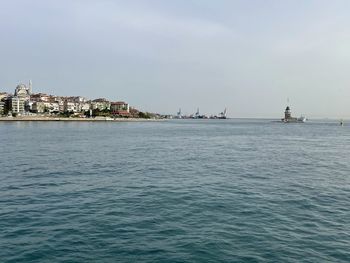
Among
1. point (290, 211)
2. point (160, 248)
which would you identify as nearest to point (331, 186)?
point (290, 211)

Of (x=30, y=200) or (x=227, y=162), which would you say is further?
(x=227, y=162)

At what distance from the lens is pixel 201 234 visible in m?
14.5

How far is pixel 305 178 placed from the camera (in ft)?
94.7

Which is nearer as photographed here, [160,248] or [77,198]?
[160,248]

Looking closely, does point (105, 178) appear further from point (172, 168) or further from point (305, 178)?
point (305, 178)

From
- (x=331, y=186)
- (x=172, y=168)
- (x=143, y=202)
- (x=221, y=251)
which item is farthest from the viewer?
(x=172, y=168)

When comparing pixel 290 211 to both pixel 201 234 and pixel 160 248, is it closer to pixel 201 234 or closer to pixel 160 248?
pixel 201 234

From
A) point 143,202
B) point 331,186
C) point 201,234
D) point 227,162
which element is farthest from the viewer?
point 227,162

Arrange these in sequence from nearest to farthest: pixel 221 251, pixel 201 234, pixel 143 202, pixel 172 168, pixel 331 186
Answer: pixel 221 251
pixel 201 234
pixel 143 202
pixel 331 186
pixel 172 168

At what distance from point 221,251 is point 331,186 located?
→ 16301 millimetres

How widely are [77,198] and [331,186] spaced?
18.7 meters

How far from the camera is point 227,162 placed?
3862 cm

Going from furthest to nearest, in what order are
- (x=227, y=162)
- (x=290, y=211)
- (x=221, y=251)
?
(x=227, y=162)
(x=290, y=211)
(x=221, y=251)

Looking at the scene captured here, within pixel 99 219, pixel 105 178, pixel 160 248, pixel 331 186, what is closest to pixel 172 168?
pixel 105 178
